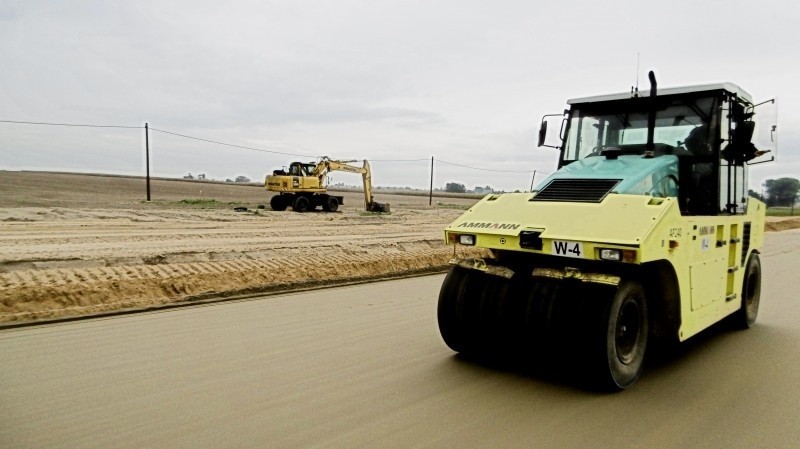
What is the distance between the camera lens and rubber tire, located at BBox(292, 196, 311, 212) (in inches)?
1143

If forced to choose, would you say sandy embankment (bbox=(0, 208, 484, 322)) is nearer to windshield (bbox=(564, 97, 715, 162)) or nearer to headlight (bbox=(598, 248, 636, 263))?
windshield (bbox=(564, 97, 715, 162))

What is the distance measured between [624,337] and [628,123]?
2785 mm

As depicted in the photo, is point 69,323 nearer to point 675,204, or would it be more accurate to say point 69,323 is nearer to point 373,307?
point 373,307

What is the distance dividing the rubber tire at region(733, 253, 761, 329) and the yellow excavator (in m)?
23.7

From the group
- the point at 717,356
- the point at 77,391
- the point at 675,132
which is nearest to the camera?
the point at 77,391

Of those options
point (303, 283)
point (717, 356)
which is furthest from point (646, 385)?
point (303, 283)

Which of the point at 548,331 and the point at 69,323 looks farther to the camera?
the point at 69,323

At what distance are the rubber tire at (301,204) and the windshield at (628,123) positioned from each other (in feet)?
76.1

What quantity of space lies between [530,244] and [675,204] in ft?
4.21

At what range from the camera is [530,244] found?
4.78 meters

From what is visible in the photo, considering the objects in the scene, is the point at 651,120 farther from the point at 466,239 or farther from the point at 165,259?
the point at 165,259

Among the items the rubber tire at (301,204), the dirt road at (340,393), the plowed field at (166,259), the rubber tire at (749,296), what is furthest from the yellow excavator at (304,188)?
the rubber tire at (749,296)

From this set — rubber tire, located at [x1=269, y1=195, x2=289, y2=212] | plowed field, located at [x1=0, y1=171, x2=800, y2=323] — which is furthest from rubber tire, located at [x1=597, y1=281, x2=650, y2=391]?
rubber tire, located at [x1=269, y1=195, x2=289, y2=212]

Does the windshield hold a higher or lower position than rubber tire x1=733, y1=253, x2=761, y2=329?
higher
